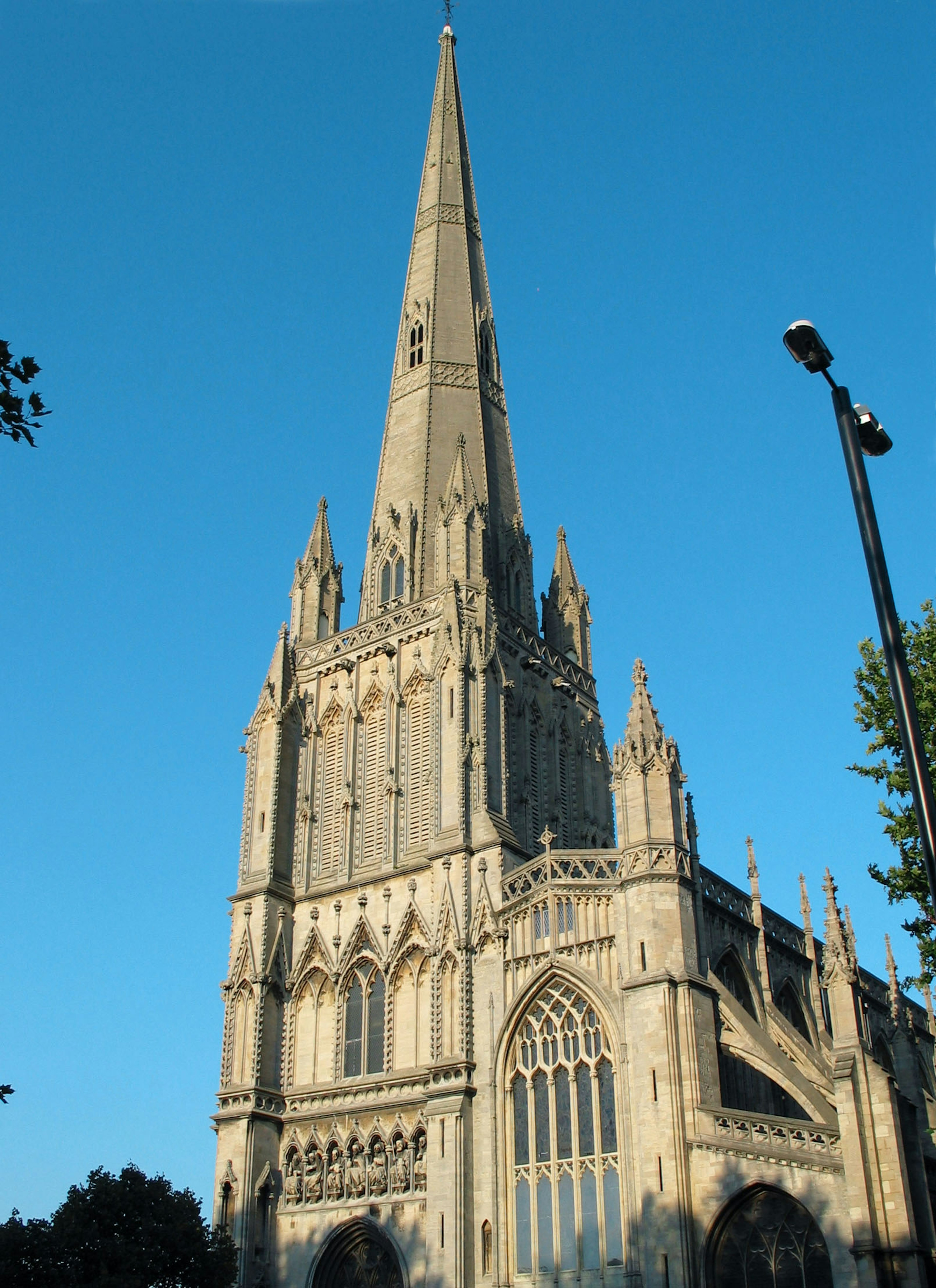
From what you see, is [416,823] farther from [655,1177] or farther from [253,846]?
[655,1177]

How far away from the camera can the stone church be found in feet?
84.5

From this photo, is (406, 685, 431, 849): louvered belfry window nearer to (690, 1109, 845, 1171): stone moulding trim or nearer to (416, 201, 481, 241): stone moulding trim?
(690, 1109, 845, 1171): stone moulding trim

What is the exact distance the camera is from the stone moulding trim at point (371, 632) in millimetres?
38406

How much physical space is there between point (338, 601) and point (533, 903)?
14484mm

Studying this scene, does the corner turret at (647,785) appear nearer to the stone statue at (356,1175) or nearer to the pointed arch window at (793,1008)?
the pointed arch window at (793,1008)

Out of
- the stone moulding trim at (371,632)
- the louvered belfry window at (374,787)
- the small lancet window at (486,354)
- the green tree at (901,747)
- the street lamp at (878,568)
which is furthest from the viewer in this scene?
the small lancet window at (486,354)

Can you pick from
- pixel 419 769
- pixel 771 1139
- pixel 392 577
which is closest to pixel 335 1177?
pixel 419 769

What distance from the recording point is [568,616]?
4334 centimetres

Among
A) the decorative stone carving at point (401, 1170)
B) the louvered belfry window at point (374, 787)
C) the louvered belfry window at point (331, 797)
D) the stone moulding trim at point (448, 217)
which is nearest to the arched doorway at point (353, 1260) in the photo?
the decorative stone carving at point (401, 1170)

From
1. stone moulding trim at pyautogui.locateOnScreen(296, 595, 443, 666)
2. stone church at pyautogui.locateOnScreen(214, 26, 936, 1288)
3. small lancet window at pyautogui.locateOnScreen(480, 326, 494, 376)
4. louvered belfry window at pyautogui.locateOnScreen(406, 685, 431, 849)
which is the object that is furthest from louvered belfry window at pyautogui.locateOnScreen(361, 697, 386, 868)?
small lancet window at pyautogui.locateOnScreen(480, 326, 494, 376)

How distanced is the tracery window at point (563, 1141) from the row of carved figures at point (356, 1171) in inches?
106

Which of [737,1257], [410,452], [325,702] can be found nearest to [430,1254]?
[737,1257]

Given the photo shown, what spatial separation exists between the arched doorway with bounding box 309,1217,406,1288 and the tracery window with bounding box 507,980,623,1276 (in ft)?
13.0

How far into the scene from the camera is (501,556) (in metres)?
42.4
